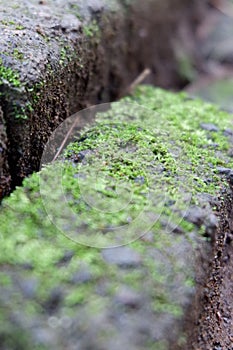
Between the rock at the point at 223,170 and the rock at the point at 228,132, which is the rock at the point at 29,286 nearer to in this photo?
the rock at the point at 223,170

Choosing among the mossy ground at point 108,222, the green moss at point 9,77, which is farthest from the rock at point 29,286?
the green moss at point 9,77

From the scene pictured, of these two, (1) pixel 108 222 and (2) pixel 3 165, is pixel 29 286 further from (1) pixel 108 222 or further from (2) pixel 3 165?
(2) pixel 3 165

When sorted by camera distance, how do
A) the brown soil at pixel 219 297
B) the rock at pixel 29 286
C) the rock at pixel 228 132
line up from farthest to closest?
the rock at pixel 228 132 → the brown soil at pixel 219 297 → the rock at pixel 29 286

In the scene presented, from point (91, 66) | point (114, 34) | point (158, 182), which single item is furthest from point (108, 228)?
point (114, 34)

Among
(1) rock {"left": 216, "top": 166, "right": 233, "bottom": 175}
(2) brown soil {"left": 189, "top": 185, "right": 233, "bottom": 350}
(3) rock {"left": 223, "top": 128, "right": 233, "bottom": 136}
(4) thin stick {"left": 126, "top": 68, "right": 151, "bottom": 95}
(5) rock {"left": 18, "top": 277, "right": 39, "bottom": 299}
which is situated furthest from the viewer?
(4) thin stick {"left": 126, "top": 68, "right": 151, "bottom": 95}

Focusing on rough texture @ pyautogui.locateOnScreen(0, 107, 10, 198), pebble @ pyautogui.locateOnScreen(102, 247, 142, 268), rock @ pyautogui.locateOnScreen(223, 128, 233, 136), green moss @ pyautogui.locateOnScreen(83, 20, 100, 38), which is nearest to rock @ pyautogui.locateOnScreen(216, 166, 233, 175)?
rock @ pyautogui.locateOnScreen(223, 128, 233, 136)

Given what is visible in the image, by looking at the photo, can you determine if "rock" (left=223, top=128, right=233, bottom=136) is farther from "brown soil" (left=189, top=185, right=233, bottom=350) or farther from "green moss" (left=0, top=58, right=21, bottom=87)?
"green moss" (left=0, top=58, right=21, bottom=87)
